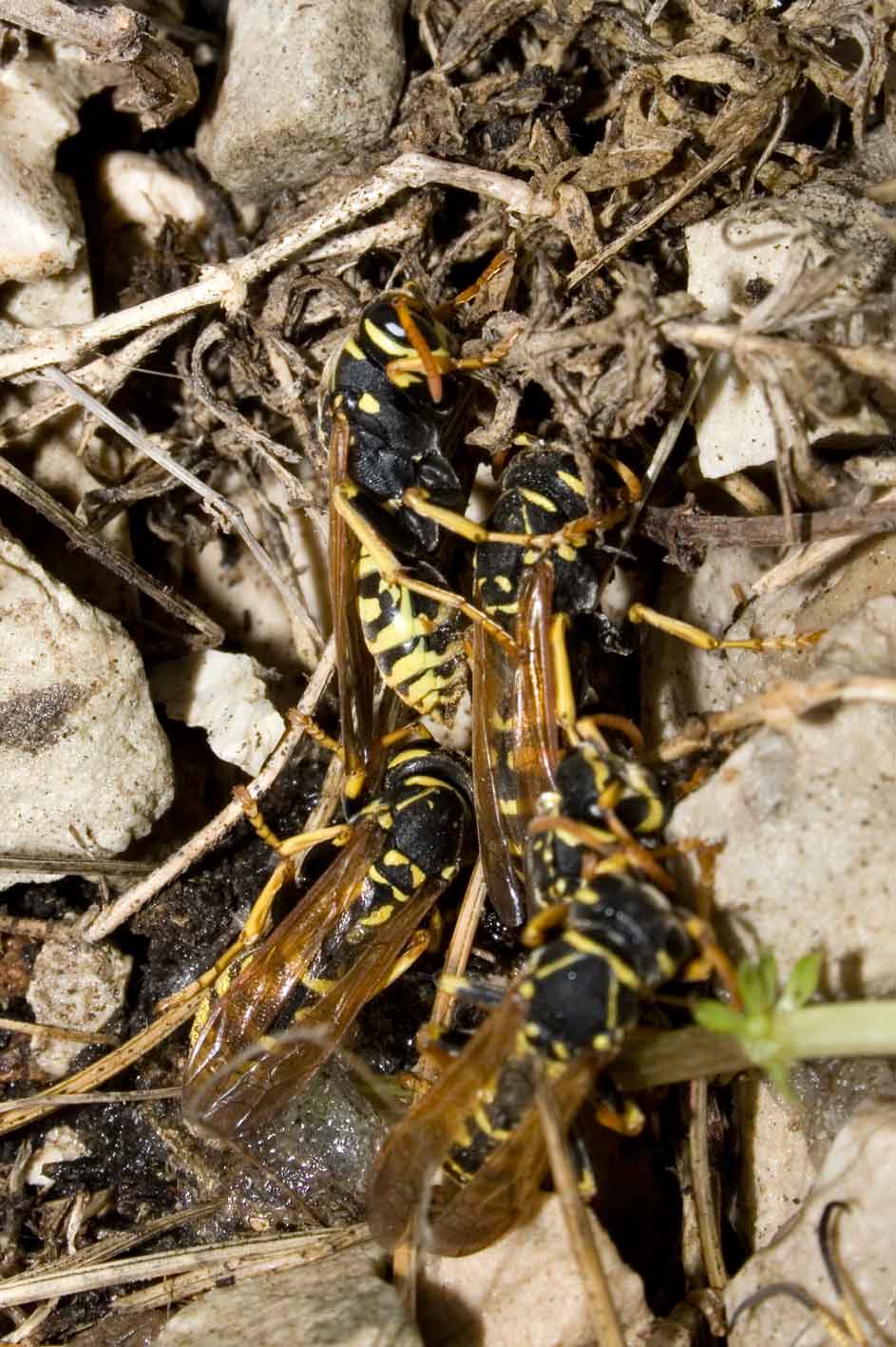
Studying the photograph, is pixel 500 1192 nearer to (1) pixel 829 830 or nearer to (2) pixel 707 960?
(2) pixel 707 960

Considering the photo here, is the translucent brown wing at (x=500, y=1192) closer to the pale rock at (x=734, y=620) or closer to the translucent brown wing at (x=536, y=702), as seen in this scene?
the translucent brown wing at (x=536, y=702)

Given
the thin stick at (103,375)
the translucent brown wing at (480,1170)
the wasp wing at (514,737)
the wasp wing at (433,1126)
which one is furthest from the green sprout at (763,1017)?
the thin stick at (103,375)

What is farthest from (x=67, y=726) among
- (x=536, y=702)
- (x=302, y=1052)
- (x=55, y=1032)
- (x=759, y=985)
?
(x=759, y=985)

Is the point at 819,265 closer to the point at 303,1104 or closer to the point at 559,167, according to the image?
the point at 559,167

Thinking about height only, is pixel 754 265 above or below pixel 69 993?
above

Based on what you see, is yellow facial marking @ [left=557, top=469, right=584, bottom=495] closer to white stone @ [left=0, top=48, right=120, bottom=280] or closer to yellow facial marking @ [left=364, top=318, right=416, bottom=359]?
yellow facial marking @ [left=364, top=318, right=416, bottom=359]

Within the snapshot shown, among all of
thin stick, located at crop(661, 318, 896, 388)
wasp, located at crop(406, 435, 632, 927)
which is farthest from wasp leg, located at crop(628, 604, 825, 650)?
thin stick, located at crop(661, 318, 896, 388)

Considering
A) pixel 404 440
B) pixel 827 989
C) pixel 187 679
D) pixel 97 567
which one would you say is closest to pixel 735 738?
pixel 827 989
